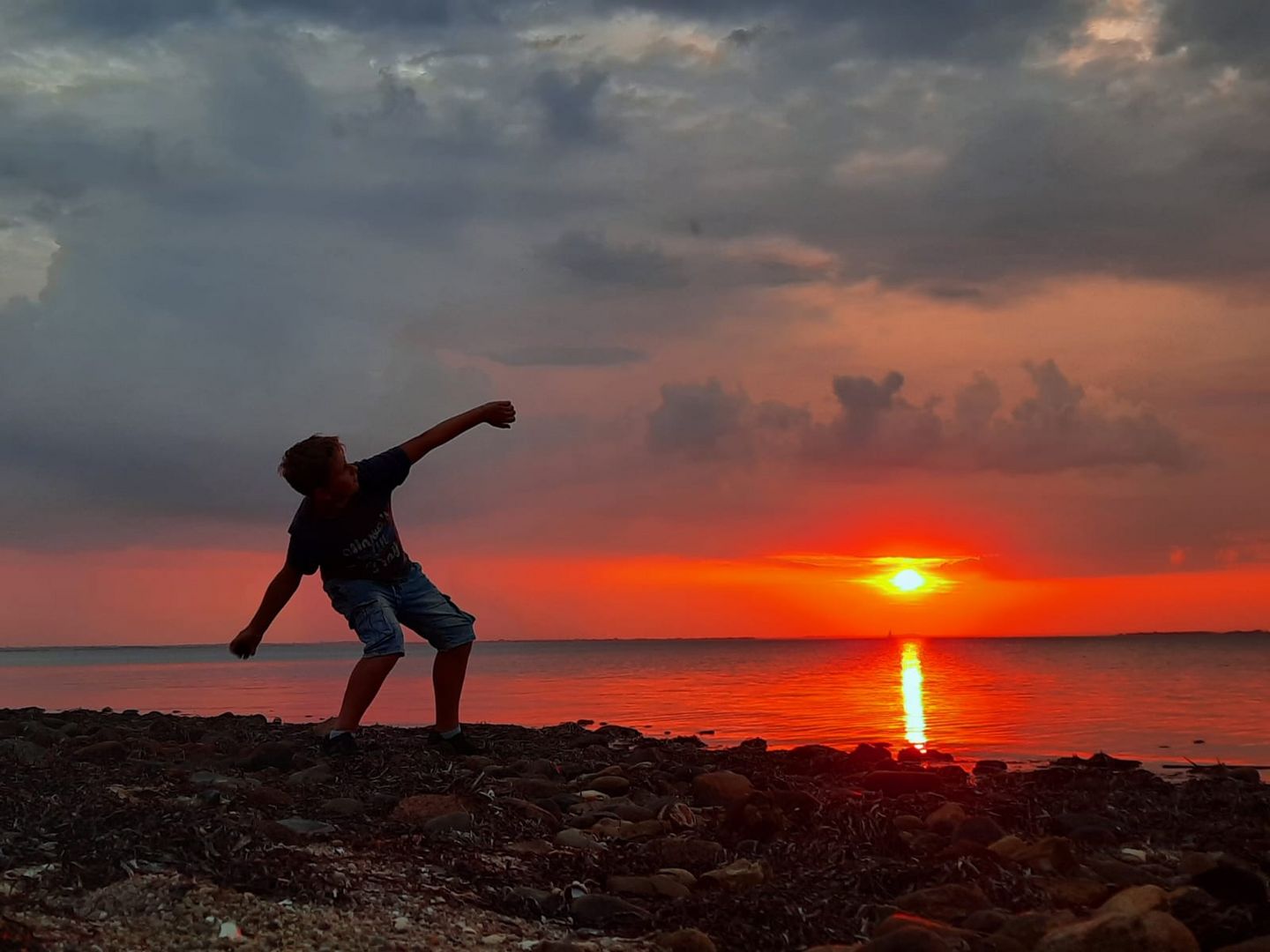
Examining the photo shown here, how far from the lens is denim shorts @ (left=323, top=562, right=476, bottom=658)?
8.51 meters

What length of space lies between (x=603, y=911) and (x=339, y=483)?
393 centimetres

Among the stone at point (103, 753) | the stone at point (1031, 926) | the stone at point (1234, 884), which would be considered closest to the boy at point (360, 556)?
the stone at point (103, 753)

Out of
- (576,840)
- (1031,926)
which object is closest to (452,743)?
(576,840)

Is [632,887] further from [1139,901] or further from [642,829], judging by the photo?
[1139,901]

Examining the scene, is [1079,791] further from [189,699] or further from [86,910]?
[189,699]

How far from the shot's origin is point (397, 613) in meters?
8.90

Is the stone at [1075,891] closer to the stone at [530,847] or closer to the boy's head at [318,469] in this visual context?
the stone at [530,847]

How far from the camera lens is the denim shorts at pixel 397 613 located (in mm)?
8508

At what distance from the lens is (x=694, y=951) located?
185 inches

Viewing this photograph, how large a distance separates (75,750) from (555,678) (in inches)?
1173

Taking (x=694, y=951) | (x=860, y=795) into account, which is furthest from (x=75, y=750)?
(x=694, y=951)

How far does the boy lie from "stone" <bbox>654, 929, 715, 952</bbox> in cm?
388

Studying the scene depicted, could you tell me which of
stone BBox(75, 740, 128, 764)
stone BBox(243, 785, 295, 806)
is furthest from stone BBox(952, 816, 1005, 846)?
stone BBox(75, 740, 128, 764)

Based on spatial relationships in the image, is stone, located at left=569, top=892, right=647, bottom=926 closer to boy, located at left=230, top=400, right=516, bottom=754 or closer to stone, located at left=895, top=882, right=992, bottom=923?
stone, located at left=895, top=882, right=992, bottom=923
